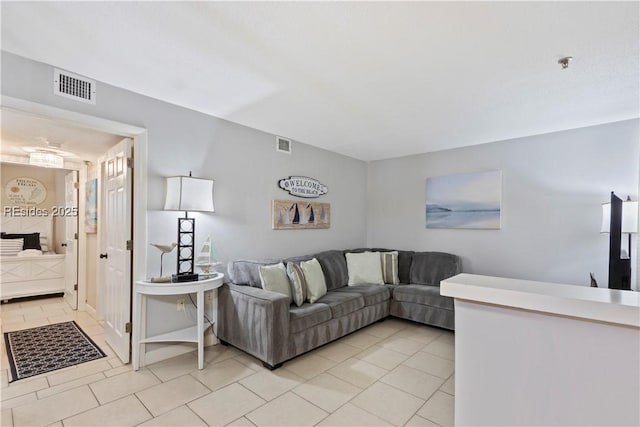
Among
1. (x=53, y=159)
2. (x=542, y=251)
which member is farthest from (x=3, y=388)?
(x=542, y=251)

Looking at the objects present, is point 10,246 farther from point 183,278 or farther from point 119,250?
point 183,278

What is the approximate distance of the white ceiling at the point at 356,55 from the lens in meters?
1.71

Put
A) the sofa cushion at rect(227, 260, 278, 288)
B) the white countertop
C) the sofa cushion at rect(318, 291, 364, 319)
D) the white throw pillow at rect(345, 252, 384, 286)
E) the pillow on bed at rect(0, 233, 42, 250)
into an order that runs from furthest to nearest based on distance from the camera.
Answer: the pillow on bed at rect(0, 233, 42, 250) → the white throw pillow at rect(345, 252, 384, 286) → the sofa cushion at rect(318, 291, 364, 319) → the sofa cushion at rect(227, 260, 278, 288) → the white countertop

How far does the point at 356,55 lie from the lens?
2133 millimetres

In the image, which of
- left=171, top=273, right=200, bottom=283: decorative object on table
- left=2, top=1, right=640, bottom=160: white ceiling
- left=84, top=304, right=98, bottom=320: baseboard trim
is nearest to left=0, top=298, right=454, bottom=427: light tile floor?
left=171, top=273, right=200, bottom=283: decorative object on table

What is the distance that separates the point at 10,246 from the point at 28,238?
285mm

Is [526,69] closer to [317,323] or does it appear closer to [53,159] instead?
[317,323]

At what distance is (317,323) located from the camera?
10.1 feet

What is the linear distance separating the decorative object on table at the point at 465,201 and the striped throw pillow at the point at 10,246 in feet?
21.8

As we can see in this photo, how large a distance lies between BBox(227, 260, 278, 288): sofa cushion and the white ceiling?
1577 millimetres

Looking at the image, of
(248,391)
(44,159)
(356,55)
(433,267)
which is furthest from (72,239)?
(433,267)

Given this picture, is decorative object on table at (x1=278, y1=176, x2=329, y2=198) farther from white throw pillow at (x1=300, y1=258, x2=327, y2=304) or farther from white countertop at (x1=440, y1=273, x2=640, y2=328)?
white countertop at (x1=440, y1=273, x2=640, y2=328)

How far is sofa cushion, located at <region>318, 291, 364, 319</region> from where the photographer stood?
3307 millimetres

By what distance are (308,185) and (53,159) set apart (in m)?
3.23
